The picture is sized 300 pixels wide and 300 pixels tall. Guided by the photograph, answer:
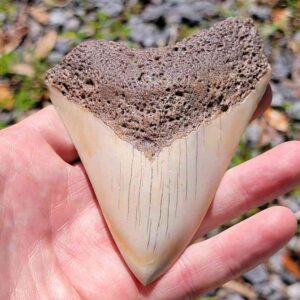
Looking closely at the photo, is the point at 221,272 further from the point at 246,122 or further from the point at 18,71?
the point at 18,71

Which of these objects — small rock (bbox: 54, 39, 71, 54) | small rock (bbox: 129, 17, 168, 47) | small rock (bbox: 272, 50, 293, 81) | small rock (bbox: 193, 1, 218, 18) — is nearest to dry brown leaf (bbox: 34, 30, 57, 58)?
small rock (bbox: 54, 39, 71, 54)

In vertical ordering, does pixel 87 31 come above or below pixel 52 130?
below

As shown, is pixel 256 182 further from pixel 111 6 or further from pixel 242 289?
pixel 111 6

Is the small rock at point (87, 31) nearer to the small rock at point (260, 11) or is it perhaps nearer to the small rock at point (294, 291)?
the small rock at point (260, 11)

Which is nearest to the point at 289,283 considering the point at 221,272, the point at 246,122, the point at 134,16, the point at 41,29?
the point at 221,272

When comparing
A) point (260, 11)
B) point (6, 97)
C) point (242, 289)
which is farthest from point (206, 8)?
point (242, 289)

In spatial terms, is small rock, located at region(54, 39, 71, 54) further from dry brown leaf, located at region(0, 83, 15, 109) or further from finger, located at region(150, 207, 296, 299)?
finger, located at region(150, 207, 296, 299)
